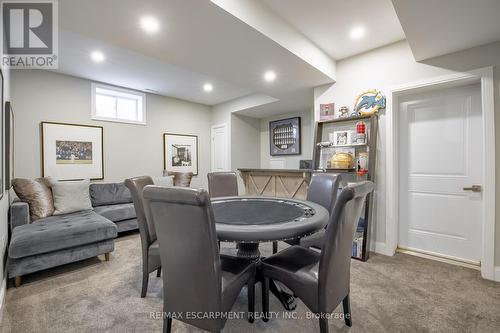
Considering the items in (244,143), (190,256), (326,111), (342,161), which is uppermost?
(326,111)

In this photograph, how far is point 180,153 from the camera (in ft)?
17.4

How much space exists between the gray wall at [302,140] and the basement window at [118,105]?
2.91m

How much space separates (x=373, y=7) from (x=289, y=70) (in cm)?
108

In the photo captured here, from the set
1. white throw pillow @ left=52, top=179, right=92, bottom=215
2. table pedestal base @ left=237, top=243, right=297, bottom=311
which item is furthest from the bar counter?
white throw pillow @ left=52, top=179, right=92, bottom=215

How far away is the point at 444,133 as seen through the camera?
2729 mm

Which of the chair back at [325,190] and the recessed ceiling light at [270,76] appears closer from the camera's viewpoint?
the chair back at [325,190]

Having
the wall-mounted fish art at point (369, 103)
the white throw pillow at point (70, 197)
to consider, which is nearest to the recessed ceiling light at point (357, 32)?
the wall-mounted fish art at point (369, 103)

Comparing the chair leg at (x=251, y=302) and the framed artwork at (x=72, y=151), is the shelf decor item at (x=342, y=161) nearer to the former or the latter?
the chair leg at (x=251, y=302)

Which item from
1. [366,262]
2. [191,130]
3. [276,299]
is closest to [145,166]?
[191,130]

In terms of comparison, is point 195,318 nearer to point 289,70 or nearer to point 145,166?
point 289,70

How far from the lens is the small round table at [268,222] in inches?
54.1

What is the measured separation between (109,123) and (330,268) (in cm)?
443

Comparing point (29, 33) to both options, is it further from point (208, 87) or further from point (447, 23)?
point (447, 23)

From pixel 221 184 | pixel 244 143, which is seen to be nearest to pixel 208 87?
pixel 244 143
